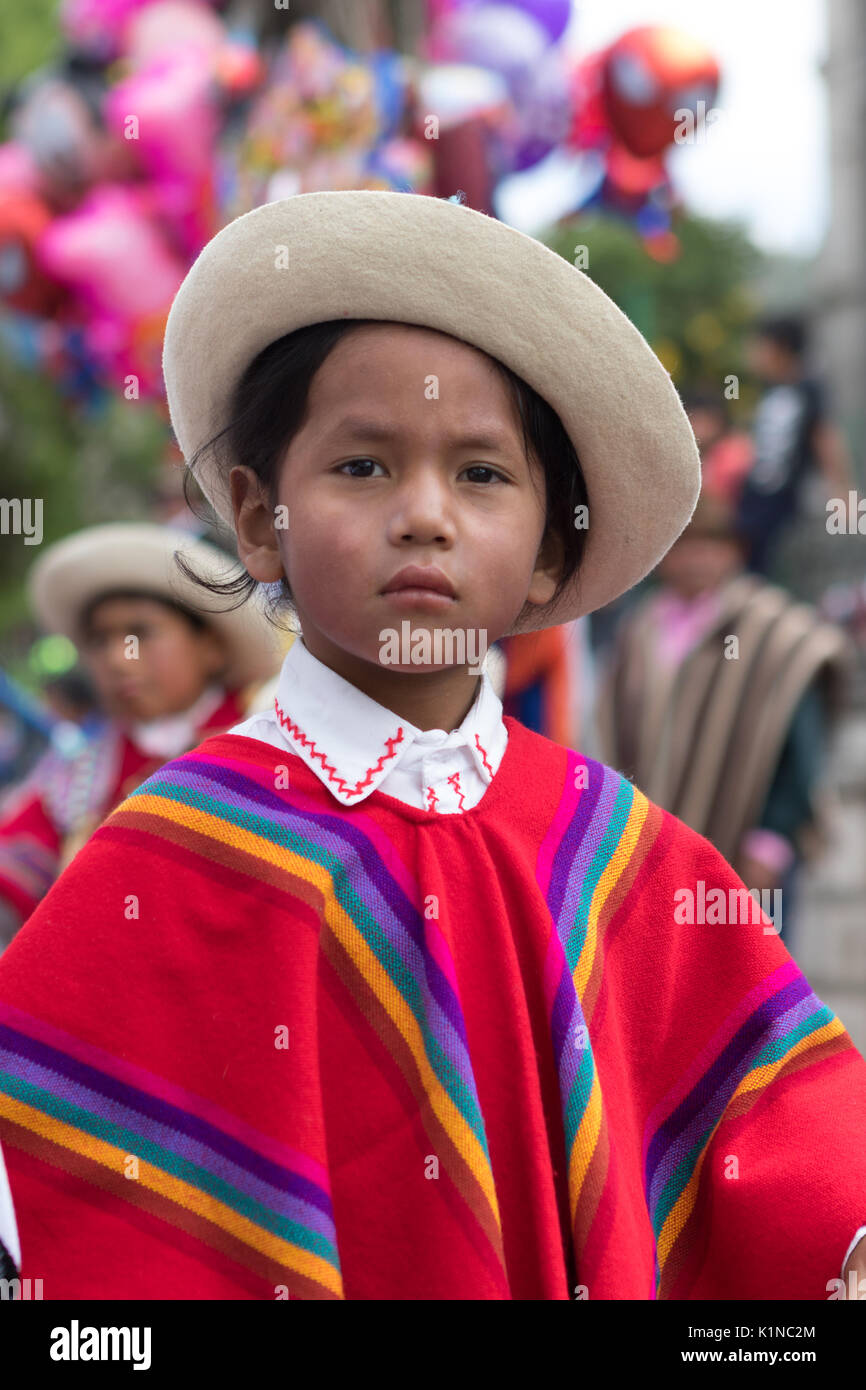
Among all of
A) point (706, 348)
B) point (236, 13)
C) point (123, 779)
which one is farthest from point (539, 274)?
point (706, 348)

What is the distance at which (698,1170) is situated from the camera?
72.7 inches

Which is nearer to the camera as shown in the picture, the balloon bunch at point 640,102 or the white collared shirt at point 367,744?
the white collared shirt at point 367,744

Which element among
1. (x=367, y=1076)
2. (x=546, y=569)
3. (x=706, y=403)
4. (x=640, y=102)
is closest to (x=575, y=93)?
(x=640, y=102)

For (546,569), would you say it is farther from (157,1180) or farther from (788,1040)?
(157,1180)

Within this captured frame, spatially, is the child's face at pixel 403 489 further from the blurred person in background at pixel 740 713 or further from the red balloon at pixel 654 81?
the red balloon at pixel 654 81

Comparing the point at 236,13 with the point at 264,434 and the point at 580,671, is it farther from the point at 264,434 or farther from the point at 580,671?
the point at 264,434

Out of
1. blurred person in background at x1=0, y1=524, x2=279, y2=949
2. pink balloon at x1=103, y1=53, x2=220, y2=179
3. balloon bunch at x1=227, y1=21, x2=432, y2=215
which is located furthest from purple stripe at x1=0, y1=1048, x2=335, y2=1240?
pink balloon at x1=103, y1=53, x2=220, y2=179

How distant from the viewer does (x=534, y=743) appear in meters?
1.93

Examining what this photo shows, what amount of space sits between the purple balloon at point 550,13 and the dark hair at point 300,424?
15.3 feet

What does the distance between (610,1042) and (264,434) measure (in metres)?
0.75

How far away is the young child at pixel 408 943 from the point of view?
1639 millimetres

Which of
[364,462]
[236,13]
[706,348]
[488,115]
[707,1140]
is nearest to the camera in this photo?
[364,462]

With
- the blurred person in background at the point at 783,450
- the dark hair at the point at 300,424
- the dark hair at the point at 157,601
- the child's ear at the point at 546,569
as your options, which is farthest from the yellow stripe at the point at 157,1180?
the blurred person in background at the point at 783,450

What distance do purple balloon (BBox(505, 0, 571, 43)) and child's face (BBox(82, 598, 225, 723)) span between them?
2985 mm
